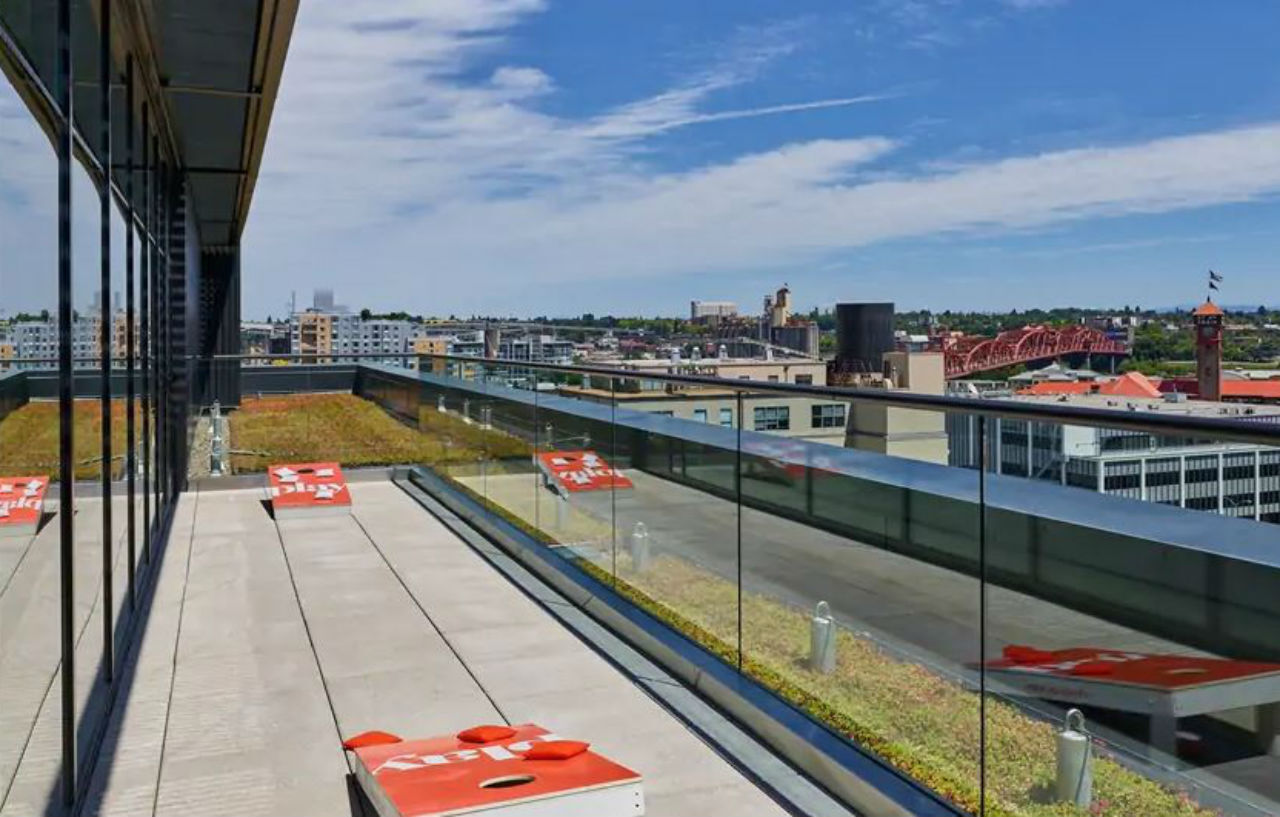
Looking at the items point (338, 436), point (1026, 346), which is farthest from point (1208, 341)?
point (338, 436)

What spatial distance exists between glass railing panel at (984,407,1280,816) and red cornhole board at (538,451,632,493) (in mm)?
2714

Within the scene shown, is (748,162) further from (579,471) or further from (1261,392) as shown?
(579,471)

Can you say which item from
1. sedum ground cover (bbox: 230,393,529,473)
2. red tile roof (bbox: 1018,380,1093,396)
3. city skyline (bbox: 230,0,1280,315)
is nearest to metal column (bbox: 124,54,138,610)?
sedum ground cover (bbox: 230,393,529,473)

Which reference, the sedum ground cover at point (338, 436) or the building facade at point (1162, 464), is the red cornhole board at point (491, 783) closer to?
the building facade at point (1162, 464)

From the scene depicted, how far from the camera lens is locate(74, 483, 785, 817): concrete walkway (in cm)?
347

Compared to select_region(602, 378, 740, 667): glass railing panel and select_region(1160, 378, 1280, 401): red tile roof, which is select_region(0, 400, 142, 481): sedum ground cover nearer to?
select_region(602, 378, 740, 667): glass railing panel

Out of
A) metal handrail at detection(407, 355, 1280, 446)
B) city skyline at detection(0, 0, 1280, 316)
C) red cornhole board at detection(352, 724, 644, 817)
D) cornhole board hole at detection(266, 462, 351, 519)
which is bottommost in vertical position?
red cornhole board at detection(352, 724, 644, 817)

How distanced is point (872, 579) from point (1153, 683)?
3.17 feet

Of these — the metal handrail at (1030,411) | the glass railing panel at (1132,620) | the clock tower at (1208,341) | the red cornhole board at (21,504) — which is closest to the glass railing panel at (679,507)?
the metal handrail at (1030,411)

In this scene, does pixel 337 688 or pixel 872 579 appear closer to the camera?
pixel 872 579

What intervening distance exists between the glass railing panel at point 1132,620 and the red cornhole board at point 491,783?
3.40ft

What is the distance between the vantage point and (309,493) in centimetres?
891

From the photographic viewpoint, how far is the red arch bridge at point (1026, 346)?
185 feet

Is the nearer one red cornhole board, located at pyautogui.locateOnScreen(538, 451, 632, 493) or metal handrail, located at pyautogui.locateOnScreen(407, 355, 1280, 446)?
metal handrail, located at pyautogui.locateOnScreen(407, 355, 1280, 446)
